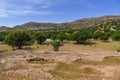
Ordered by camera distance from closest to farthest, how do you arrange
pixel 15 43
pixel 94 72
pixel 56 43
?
pixel 94 72, pixel 56 43, pixel 15 43

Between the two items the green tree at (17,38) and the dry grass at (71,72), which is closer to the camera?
the dry grass at (71,72)

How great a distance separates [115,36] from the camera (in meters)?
89.1

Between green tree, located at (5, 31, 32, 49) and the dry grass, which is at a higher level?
green tree, located at (5, 31, 32, 49)

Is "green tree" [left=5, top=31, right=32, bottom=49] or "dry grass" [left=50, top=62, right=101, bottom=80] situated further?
"green tree" [left=5, top=31, right=32, bottom=49]

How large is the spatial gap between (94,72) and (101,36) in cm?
6462

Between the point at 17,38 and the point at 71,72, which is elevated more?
the point at 17,38

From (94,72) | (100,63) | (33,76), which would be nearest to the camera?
(33,76)

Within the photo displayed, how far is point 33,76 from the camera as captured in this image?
29.5 meters

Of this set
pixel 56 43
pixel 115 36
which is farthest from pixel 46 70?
pixel 115 36

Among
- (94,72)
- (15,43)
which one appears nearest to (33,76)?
(94,72)

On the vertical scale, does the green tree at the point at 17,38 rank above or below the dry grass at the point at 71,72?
above

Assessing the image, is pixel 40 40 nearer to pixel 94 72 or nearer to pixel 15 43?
pixel 15 43

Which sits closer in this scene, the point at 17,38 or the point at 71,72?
the point at 71,72

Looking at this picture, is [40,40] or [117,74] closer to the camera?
[117,74]
